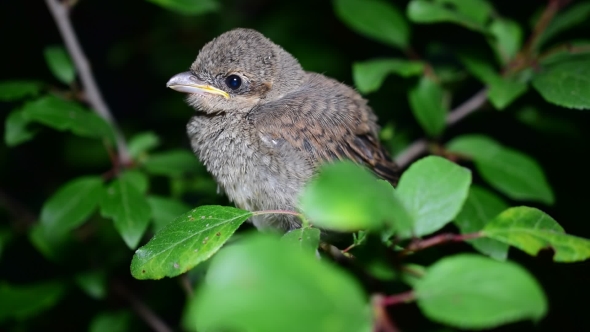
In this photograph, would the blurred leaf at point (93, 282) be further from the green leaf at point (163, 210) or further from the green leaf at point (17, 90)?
the green leaf at point (17, 90)

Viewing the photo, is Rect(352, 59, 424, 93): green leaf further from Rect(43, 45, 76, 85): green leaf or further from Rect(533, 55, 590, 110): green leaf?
Rect(43, 45, 76, 85): green leaf

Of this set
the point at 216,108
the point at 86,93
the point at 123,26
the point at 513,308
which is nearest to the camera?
the point at 513,308

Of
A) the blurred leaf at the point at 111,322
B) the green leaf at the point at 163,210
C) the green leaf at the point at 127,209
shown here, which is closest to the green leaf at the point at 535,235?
the green leaf at the point at 127,209

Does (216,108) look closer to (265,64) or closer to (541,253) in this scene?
(265,64)

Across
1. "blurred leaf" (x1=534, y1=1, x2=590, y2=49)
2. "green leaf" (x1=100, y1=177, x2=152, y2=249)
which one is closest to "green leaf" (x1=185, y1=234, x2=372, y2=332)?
"green leaf" (x1=100, y1=177, x2=152, y2=249)

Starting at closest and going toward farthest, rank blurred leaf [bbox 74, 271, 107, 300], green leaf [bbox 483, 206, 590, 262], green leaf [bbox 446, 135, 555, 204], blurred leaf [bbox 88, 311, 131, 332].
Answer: green leaf [bbox 483, 206, 590, 262] → green leaf [bbox 446, 135, 555, 204] → blurred leaf [bbox 74, 271, 107, 300] → blurred leaf [bbox 88, 311, 131, 332]

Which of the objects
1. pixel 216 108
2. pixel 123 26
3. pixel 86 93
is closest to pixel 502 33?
pixel 216 108

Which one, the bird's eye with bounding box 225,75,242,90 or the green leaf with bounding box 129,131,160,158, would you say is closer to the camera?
the bird's eye with bounding box 225,75,242,90
